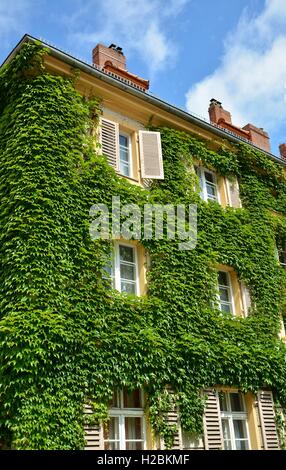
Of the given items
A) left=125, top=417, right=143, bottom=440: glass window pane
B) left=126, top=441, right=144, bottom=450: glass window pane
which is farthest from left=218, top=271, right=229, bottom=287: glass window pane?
left=126, top=441, right=144, bottom=450: glass window pane

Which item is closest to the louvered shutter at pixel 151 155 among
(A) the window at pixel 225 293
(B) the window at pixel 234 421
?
(A) the window at pixel 225 293

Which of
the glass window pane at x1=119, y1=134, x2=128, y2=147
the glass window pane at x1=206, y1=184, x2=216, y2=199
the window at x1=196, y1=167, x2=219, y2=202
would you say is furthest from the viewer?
the glass window pane at x1=206, y1=184, x2=216, y2=199

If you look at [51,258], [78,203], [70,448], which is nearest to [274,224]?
[78,203]

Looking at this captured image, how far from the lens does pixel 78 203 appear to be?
38.9 ft

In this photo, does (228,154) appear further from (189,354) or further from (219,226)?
(189,354)

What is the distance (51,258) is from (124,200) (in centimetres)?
276

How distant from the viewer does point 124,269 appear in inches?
494

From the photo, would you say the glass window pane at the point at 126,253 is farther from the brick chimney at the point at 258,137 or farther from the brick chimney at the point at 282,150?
the brick chimney at the point at 282,150

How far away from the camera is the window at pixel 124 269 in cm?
1216

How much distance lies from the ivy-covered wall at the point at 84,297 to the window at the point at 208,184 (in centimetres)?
72

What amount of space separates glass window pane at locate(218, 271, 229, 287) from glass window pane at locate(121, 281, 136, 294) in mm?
3084

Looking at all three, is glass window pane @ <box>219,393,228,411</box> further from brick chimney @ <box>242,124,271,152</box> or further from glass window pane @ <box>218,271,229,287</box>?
brick chimney @ <box>242,124,271,152</box>

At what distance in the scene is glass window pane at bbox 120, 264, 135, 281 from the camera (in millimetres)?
12461

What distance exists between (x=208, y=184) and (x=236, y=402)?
20.4 feet
